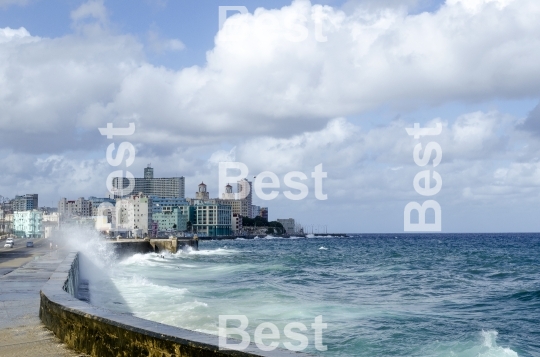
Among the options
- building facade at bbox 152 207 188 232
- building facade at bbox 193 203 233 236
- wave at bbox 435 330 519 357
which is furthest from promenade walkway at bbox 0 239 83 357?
building facade at bbox 193 203 233 236

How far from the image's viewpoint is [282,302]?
19.5 meters

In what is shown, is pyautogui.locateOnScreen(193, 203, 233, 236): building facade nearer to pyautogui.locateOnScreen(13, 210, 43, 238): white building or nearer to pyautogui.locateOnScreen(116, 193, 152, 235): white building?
pyautogui.locateOnScreen(116, 193, 152, 235): white building

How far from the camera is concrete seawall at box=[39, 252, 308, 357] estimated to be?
490cm

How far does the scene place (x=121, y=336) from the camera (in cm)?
574

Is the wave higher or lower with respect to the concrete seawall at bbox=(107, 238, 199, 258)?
higher

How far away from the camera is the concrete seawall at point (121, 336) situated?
16.1 feet

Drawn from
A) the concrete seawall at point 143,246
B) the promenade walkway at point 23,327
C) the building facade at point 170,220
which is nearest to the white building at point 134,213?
the building facade at point 170,220

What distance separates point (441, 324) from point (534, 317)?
4011 mm

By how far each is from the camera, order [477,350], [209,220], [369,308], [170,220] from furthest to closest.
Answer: [209,220] → [170,220] → [369,308] → [477,350]

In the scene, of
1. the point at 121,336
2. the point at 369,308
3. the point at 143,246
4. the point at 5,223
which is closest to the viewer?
the point at 121,336

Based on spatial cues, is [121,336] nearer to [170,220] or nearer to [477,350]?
[477,350]

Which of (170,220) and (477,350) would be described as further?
(170,220)

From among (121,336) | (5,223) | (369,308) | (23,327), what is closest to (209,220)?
(5,223)

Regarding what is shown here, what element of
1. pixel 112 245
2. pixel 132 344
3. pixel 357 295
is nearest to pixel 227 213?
pixel 112 245
